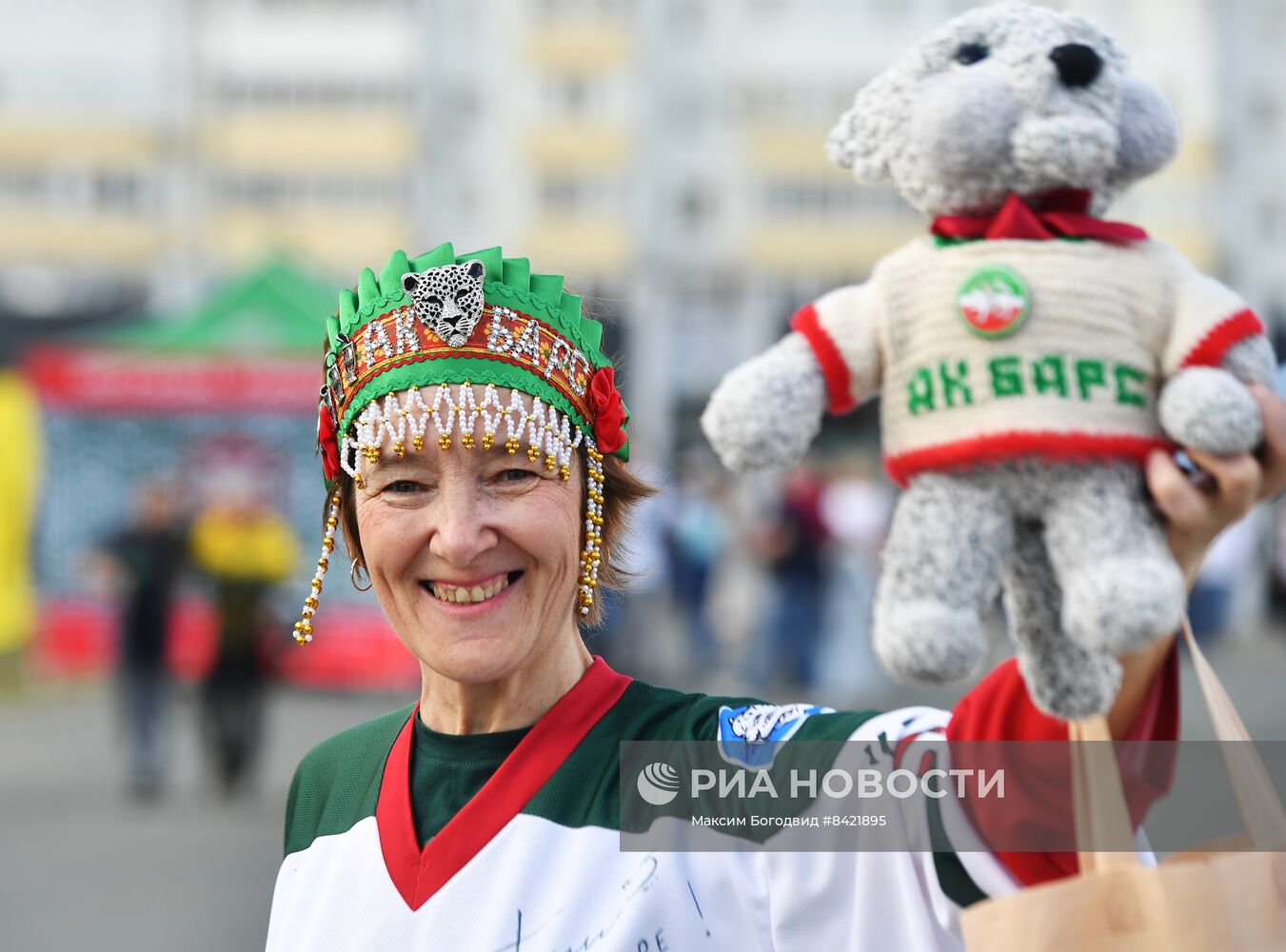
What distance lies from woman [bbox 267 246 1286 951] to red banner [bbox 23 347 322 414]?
10305 millimetres

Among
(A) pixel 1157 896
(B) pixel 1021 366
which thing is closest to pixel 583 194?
(B) pixel 1021 366

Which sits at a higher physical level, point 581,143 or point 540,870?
point 581,143

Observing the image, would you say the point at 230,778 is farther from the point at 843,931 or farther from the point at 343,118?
the point at 343,118

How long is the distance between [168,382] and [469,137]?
21.3 meters

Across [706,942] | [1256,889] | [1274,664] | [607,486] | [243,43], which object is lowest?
[1274,664]

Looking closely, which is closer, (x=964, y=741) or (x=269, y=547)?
(x=964, y=741)

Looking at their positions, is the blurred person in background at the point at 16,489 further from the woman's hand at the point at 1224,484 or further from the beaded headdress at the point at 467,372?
the woman's hand at the point at 1224,484

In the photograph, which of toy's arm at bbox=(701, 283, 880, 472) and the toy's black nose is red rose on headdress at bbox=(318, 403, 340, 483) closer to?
toy's arm at bbox=(701, 283, 880, 472)

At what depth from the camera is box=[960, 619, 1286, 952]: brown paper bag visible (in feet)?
4.84

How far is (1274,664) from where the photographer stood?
1416 centimetres

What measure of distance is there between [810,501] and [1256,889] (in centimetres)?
Result: 1055

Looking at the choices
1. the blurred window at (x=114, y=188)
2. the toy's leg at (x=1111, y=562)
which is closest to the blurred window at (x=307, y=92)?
the blurred window at (x=114, y=188)

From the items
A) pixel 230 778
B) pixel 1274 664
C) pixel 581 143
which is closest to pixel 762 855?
pixel 230 778

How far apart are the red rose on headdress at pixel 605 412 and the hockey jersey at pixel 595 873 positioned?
0.32m
